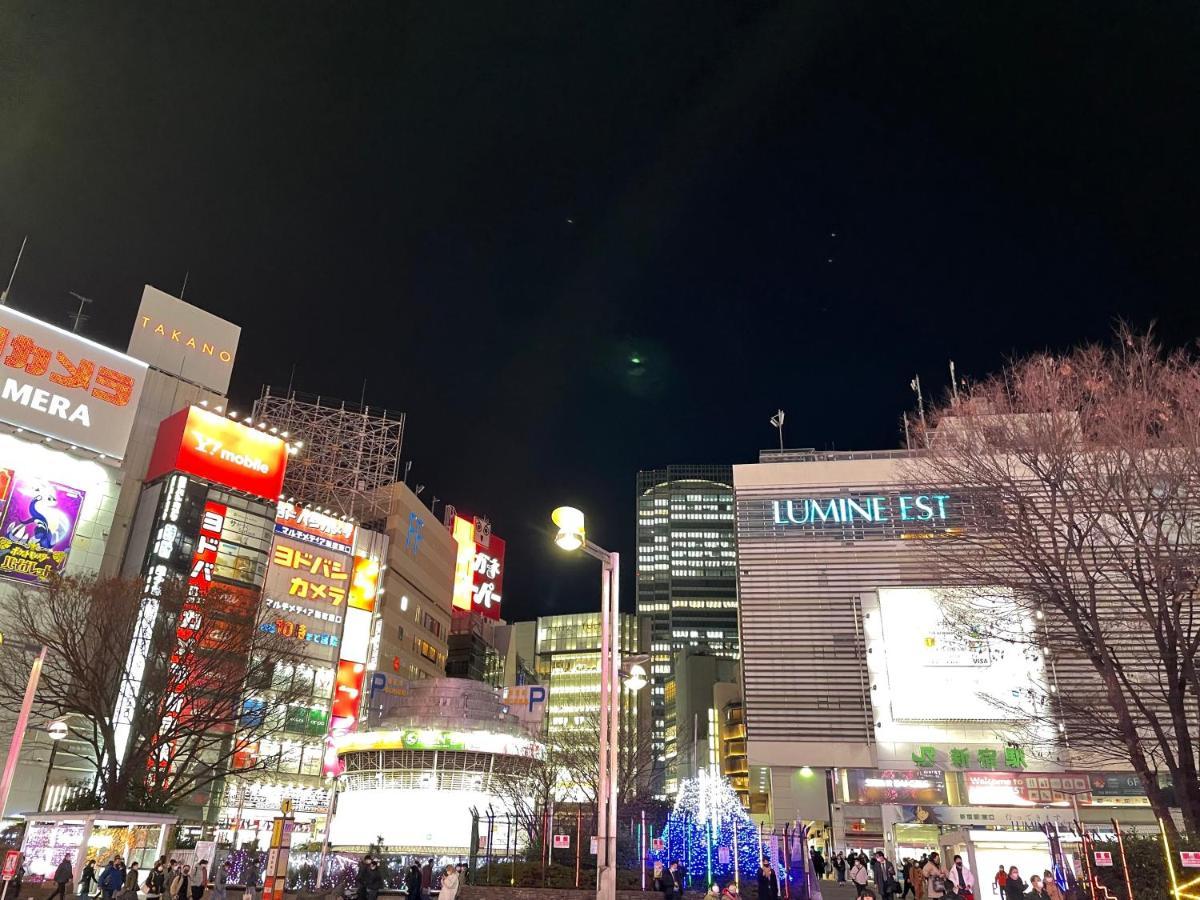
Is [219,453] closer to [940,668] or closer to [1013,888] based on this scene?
[940,668]

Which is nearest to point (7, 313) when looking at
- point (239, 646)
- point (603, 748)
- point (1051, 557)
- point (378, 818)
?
point (239, 646)

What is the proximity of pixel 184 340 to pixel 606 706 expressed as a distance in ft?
180

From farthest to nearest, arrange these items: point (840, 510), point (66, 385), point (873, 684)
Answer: point (66, 385) < point (840, 510) < point (873, 684)

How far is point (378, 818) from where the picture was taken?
1714 inches

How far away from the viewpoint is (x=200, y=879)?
2228cm

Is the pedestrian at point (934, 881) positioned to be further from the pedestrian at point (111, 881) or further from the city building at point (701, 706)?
the city building at point (701, 706)

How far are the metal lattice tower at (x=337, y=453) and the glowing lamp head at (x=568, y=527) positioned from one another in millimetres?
55799

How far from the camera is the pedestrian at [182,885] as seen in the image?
70.8 feet

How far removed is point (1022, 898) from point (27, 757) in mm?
47203

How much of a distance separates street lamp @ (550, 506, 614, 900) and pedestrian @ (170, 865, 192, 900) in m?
→ 15.9

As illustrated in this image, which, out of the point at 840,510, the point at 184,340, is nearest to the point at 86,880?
the point at 840,510

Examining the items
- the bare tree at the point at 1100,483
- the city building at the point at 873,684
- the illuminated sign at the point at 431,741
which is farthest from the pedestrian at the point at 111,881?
the city building at the point at 873,684

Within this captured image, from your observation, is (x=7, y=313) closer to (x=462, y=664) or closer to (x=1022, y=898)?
(x=1022, y=898)

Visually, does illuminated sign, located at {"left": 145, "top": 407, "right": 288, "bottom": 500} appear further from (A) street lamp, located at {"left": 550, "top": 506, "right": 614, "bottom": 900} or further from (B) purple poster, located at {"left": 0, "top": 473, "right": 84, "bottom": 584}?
(A) street lamp, located at {"left": 550, "top": 506, "right": 614, "bottom": 900}
